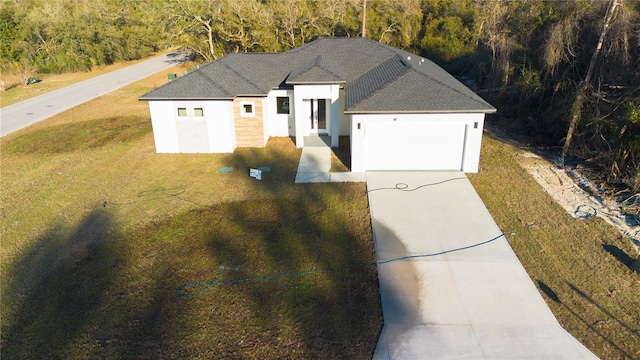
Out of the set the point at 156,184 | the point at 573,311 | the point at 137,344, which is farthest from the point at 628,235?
the point at 156,184

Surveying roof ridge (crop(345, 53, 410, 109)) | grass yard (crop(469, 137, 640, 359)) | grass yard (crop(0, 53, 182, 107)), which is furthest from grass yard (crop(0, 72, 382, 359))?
grass yard (crop(0, 53, 182, 107))

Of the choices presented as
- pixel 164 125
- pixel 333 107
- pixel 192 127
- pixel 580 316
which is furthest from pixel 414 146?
pixel 164 125

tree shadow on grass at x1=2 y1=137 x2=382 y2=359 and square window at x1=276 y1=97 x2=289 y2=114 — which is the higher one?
A: square window at x1=276 y1=97 x2=289 y2=114

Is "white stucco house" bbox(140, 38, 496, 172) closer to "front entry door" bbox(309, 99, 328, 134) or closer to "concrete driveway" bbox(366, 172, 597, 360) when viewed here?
"front entry door" bbox(309, 99, 328, 134)

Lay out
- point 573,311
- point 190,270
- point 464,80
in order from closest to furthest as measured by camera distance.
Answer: point 573,311, point 190,270, point 464,80

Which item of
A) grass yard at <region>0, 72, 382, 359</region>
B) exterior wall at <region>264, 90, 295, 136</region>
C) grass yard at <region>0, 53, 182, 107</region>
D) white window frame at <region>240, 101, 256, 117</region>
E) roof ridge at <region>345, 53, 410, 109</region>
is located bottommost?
grass yard at <region>0, 53, 182, 107</region>

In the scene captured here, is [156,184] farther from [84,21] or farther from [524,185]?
[84,21]
